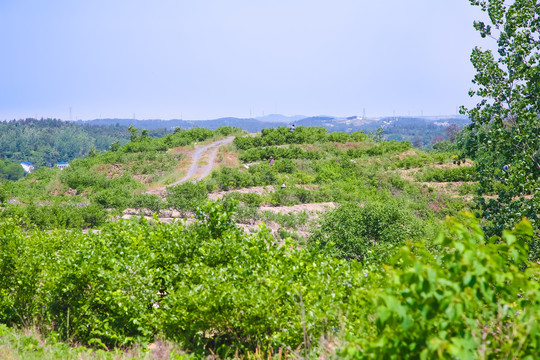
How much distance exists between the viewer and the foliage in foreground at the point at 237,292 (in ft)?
6.61

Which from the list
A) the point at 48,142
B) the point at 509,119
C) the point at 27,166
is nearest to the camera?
the point at 509,119

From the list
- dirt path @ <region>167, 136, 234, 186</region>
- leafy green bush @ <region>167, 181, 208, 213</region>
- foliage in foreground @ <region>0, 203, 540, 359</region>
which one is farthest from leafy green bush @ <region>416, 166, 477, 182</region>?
foliage in foreground @ <region>0, 203, 540, 359</region>

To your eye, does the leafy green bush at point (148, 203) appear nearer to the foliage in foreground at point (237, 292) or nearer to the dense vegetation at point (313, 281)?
the dense vegetation at point (313, 281)

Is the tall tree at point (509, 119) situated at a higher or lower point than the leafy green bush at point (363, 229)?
higher

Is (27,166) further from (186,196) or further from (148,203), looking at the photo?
(148,203)

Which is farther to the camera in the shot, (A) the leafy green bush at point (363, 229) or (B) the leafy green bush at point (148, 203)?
(B) the leafy green bush at point (148, 203)

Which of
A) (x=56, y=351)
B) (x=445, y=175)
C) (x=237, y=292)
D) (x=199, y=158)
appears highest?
(x=237, y=292)

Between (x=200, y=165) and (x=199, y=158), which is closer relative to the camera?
(x=200, y=165)

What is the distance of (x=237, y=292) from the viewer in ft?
12.9

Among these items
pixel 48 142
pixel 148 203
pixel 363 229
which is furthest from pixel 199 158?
pixel 48 142

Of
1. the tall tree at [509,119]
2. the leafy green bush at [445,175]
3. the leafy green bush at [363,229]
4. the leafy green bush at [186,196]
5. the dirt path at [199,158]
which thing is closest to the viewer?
the tall tree at [509,119]

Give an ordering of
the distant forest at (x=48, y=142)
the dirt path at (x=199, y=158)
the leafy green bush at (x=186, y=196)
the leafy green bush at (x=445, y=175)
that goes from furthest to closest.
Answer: the distant forest at (x=48, y=142) → the dirt path at (x=199, y=158) → the leafy green bush at (x=445, y=175) → the leafy green bush at (x=186, y=196)

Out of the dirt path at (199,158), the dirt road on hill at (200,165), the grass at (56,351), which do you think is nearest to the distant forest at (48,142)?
the dirt path at (199,158)

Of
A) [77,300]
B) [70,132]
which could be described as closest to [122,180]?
[77,300]
